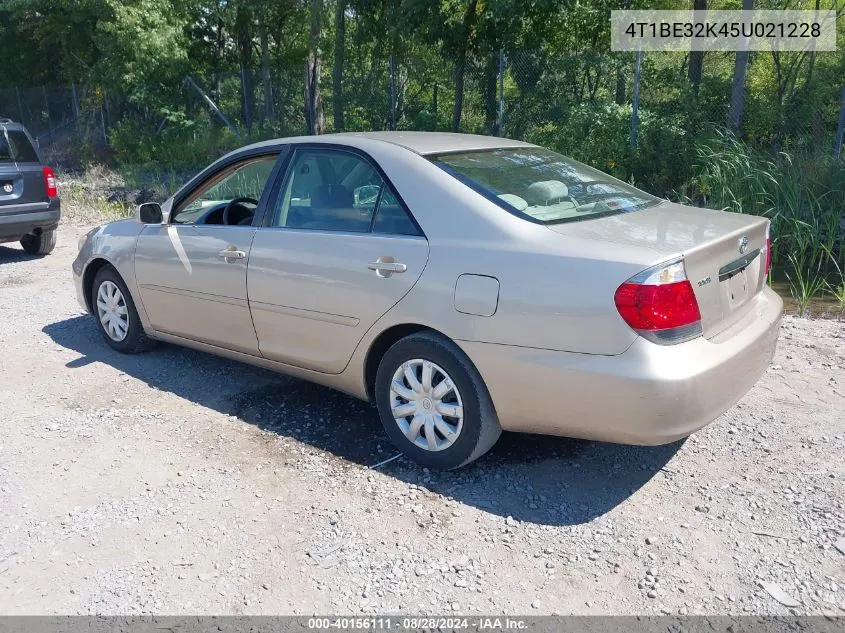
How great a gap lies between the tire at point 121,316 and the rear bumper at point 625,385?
3034 millimetres

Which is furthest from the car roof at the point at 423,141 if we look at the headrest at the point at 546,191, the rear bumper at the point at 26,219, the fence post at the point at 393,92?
the fence post at the point at 393,92

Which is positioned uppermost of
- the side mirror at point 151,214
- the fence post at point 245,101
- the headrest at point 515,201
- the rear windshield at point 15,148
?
the fence post at point 245,101

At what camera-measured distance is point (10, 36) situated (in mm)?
24734

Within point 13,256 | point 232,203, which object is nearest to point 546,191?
point 232,203

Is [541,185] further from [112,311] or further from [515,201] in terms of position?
[112,311]

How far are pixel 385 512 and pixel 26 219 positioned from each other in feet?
24.2

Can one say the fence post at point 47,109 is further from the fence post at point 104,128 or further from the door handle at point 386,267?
the door handle at point 386,267

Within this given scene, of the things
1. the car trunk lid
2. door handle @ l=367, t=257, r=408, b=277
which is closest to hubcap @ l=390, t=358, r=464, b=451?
door handle @ l=367, t=257, r=408, b=277

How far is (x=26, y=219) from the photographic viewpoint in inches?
353

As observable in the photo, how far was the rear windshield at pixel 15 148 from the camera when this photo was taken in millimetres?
8883

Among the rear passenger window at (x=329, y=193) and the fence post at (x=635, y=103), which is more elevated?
the fence post at (x=635, y=103)

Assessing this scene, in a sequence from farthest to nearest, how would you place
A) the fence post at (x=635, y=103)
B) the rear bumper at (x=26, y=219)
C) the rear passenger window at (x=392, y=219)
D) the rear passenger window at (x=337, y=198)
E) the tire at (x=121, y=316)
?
1. the fence post at (x=635, y=103)
2. the rear bumper at (x=26, y=219)
3. the tire at (x=121, y=316)
4. the rear passenger window at (x=337, y=198)
5. the rear passenger window at (x=392, y=219)

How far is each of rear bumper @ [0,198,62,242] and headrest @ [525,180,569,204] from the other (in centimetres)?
726

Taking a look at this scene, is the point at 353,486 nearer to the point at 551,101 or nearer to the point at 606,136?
the point at 606,136
